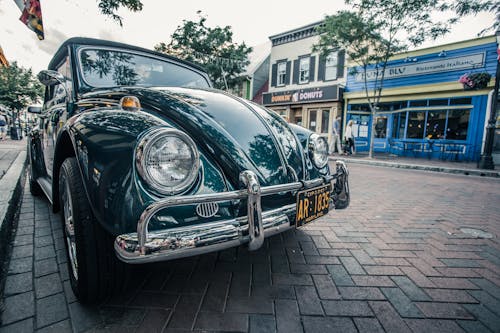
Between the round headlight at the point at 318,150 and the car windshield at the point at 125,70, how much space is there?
5.02ft

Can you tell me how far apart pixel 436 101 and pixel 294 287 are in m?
13.6

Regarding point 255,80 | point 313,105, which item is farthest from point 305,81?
point 255,80

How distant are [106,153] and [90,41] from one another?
1.78 meters

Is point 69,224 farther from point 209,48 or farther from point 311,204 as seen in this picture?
point 209,48

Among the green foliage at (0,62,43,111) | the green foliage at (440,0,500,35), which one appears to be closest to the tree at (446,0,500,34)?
the green foliage at (440,0,500,35)

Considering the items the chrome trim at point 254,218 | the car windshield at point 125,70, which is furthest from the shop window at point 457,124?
the chrome trim at point 254,218

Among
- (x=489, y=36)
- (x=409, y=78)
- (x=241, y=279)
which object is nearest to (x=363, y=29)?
(x=409, y=78)

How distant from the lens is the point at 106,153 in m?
1.25

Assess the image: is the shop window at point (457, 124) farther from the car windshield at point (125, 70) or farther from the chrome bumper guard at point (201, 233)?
the chrome bumper guard at point (201, 233)

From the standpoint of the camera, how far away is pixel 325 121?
15656mm

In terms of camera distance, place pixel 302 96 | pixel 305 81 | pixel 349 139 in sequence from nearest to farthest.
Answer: pixel 349 139 → pixel 302 96 → pixel 305 81

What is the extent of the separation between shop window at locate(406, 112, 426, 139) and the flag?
14160mm

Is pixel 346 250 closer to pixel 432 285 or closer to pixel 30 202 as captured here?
pixel 432 285

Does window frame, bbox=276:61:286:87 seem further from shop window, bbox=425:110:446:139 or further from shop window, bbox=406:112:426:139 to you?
shop window, bbox=425:110:446:139
